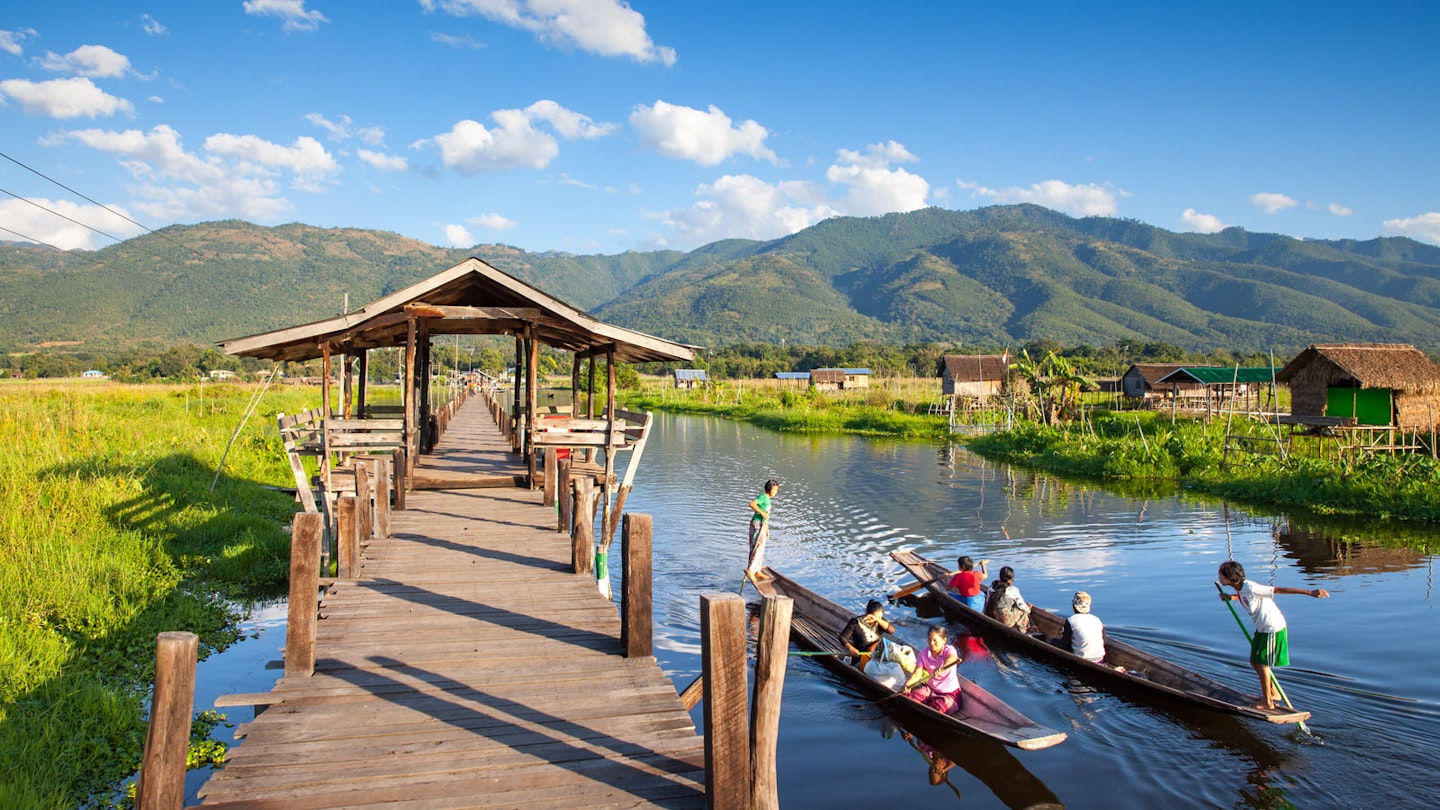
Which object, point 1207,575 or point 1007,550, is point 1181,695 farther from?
point 1007,550

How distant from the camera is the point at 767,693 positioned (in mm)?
4160

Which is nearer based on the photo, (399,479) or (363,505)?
(363,505)

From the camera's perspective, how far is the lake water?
24.4 feet

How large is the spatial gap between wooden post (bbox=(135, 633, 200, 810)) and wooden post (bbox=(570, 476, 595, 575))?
4.35 m

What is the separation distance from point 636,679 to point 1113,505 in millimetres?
19386

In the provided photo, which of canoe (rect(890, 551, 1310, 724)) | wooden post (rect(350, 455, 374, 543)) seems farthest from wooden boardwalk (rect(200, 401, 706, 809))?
canoe (rect(890, 551, 1310, 724))

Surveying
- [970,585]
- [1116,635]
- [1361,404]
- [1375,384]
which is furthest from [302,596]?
[1361,404]

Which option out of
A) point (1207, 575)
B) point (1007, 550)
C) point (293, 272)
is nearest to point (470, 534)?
point (1007, 550)

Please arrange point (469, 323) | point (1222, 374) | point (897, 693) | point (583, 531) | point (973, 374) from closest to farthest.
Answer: point (583, 531), point (897, 693), point (469, 323), point (1222, 374), point (973, 374)

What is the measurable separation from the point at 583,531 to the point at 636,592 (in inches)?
85.5

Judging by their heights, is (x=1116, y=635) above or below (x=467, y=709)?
below

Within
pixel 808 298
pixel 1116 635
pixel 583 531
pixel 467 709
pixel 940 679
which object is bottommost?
pixel 1116 635

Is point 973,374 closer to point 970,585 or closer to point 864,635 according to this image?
point 970,585

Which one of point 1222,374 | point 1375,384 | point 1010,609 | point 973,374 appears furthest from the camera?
point 973,374
